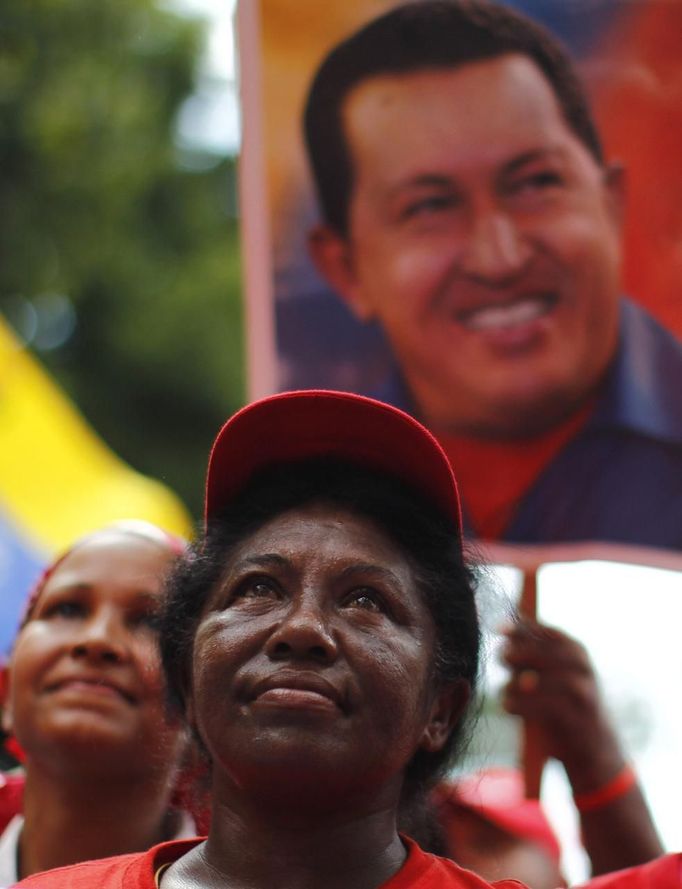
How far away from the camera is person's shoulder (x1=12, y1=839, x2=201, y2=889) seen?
2021mm

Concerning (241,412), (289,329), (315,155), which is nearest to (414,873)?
(241,412)

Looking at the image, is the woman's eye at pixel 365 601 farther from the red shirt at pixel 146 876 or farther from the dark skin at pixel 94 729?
the dark skin at pixel 94 729

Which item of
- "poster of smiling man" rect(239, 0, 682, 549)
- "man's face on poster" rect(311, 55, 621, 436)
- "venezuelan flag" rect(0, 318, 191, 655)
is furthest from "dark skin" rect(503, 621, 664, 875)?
"venezuelan flag" rect(0, 318, 191, 655)

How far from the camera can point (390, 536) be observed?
2170 mm

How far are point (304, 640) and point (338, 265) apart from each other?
4.47ft

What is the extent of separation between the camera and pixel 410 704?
2.03 m

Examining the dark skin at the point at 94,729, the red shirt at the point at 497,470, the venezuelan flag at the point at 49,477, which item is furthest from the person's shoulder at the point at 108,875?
the venezuelan flag at the point at 49,477

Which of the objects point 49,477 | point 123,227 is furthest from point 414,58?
point 123,227

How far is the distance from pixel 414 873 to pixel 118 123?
13272 millimetres

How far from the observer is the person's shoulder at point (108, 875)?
202 centimetres

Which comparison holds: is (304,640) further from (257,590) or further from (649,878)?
(649,878)

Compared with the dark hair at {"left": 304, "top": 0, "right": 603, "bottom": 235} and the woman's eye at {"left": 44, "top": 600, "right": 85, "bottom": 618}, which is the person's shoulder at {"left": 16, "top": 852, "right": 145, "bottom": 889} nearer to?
the woman's eye at {"left": 44, "top": 600, "right": 85, "bottom": 618}

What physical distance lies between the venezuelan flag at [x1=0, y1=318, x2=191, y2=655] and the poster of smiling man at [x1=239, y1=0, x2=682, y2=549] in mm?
4134

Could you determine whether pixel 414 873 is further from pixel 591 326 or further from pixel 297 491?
pixel 591 326
